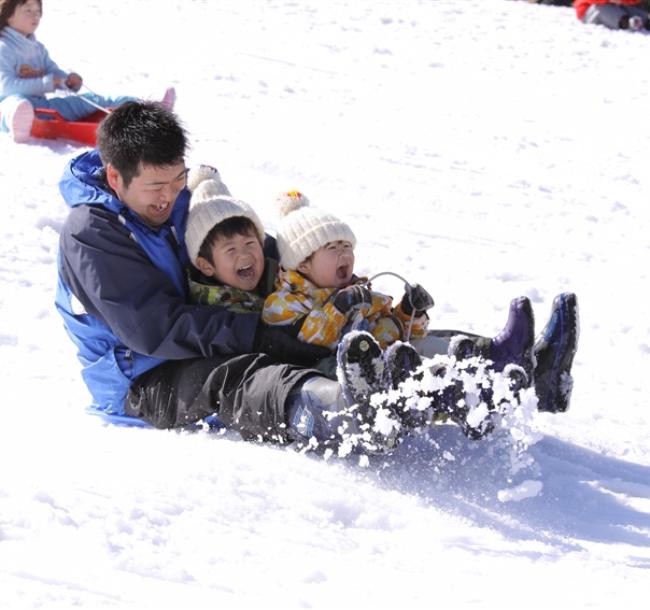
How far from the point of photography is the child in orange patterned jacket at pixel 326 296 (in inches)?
122

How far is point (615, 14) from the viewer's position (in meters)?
11.0

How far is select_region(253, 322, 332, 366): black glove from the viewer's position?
312cm

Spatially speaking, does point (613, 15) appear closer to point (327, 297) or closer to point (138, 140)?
point (327, 297)

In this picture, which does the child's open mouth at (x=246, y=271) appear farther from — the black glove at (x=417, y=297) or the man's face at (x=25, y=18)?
the man's face at (x=25, y=18)

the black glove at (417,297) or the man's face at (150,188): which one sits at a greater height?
the man's face at (150,188)

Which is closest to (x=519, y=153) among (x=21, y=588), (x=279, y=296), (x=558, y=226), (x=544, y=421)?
(x=558, y=226)

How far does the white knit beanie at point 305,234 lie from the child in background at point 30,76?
135 inches

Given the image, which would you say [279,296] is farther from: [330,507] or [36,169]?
[36,169]

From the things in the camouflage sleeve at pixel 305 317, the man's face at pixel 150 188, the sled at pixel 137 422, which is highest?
the man's face at pixel 150 188

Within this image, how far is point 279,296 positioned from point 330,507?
76 cm

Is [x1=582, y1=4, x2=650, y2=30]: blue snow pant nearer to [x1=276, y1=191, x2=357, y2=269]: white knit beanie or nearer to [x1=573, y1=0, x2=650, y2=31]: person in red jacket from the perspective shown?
[x1=573, y1=0, x2=650, y2=31]: person in red jacket

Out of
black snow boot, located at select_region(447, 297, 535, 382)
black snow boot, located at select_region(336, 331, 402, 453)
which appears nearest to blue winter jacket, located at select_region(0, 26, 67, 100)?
black snow boot, located at select_region(447, 297, 535, 382)

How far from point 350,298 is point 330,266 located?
25 centimetres

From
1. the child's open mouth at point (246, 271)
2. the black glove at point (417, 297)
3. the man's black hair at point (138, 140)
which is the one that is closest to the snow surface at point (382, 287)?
the black glove at point (417, 297)
